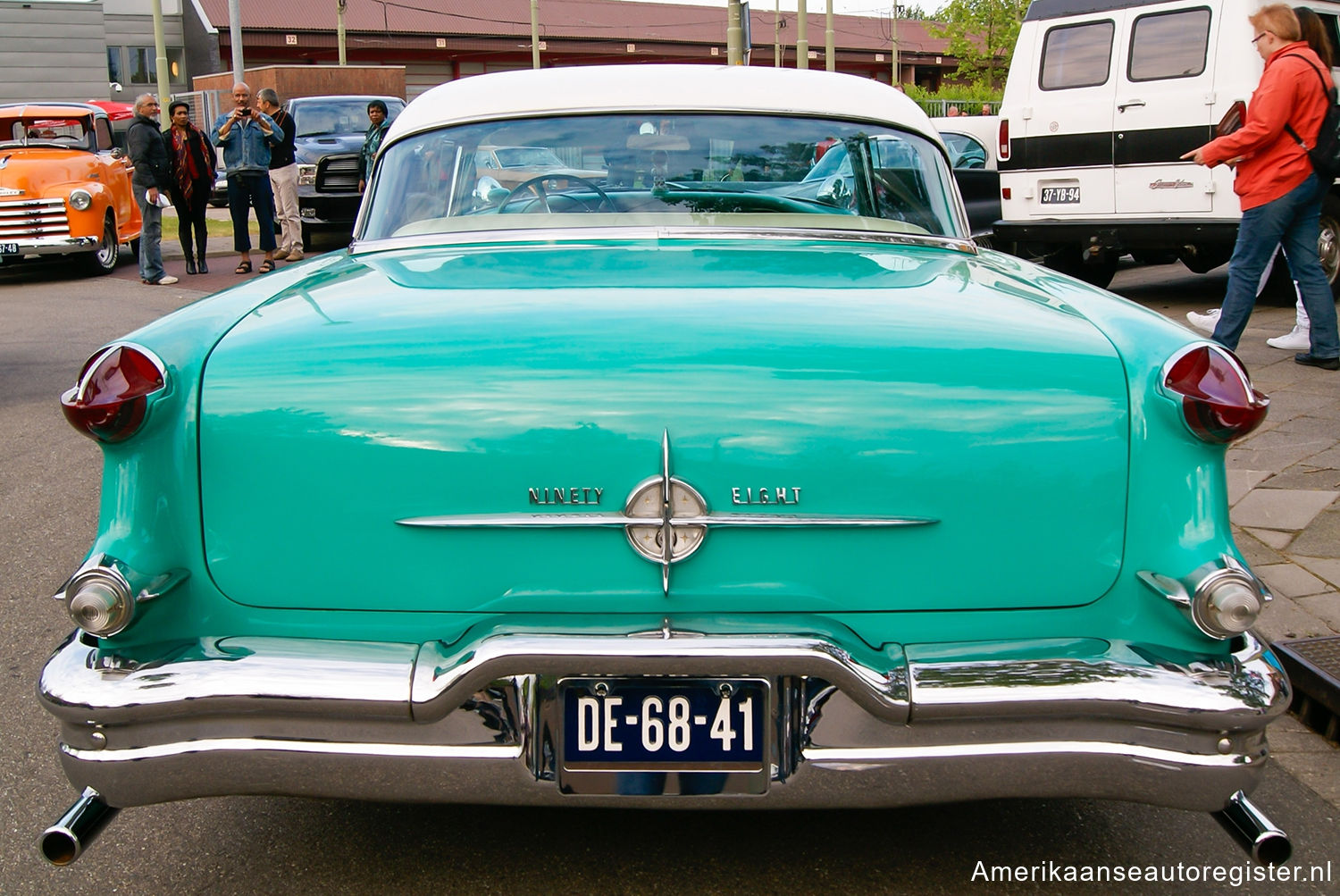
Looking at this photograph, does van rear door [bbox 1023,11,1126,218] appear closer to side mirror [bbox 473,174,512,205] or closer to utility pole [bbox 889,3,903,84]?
side mirror [bbox 473,174,512,205]

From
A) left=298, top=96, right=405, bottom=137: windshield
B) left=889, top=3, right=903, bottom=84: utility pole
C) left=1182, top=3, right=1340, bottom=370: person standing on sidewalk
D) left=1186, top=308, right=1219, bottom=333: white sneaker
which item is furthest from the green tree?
left=1182, top=3, right=1340, bottom=370: person standing on sidewalk

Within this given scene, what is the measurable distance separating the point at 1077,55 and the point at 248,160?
25.9ft

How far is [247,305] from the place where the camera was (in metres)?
2.63

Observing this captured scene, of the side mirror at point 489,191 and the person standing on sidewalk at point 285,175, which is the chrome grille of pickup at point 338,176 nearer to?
the person standing on sidewalk at point 285,175

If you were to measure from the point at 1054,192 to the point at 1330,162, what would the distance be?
3.76 metres

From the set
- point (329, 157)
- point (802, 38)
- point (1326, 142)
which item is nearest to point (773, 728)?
point (1326, 142)

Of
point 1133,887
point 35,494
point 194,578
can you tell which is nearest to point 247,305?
point 194,578

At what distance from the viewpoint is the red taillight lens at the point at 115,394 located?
2289 mm

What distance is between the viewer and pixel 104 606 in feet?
7.35

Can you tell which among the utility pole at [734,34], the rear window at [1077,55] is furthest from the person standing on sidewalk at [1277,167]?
the utility pole at [734,34]

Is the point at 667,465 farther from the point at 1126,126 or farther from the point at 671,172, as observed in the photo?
the point at 1126,126

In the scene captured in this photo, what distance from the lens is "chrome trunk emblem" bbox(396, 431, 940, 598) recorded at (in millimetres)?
2193

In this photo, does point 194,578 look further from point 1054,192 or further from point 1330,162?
point 1054,192

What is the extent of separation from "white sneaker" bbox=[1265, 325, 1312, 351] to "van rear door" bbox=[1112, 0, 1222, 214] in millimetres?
1821
